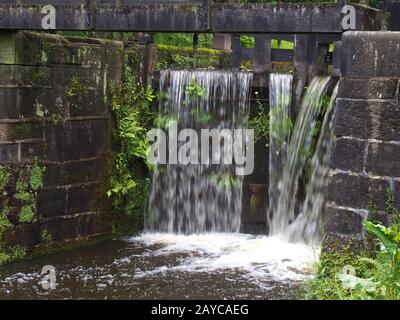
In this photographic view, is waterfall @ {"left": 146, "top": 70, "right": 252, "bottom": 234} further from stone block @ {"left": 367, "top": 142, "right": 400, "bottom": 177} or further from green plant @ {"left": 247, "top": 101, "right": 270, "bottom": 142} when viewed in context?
stone block @ {"left": 367, "top": 142, "right": 400, "bottom": 177}

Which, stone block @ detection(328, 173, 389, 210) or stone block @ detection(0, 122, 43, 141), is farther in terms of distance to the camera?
stone block @ detection(0, 122, 43, 141)

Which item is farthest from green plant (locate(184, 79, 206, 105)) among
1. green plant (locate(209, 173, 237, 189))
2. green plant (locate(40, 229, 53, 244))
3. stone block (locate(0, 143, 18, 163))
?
green plant (locate(40, 229, 53, 244))

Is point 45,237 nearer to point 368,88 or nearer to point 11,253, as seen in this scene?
point 11,253

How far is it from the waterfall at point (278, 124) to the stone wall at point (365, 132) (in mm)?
4733

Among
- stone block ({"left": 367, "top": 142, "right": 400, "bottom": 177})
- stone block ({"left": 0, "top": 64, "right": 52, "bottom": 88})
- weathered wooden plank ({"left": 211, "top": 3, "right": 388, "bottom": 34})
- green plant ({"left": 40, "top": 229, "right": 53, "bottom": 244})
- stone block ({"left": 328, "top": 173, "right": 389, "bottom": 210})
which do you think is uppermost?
weathered wooden plank ({"left": 211, "top": 3, "right": 388, "bottom": 34})

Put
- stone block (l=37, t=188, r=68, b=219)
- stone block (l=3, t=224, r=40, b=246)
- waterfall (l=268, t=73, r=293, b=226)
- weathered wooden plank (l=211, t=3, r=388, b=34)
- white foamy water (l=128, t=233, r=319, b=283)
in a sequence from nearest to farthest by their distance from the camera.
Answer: weathered wooden plank (l=211, t=3, r=388, b=34), white foamy water (l=128, t=233, r=319, b=283), stone block (l=3, t=224, r=40, b=246), stone block (l=37, t=188, r=68, b=219), waterfall (l=268, t=73, r=293, b=226)

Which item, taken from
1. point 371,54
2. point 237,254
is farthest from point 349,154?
point 237,254

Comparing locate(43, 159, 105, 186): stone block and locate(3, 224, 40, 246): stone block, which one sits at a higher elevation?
locate(43, 159, 105, 186): stone block

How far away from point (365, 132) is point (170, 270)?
3.77 metres

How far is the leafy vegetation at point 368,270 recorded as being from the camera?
5.49 m

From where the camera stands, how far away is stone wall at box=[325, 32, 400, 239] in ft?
19.0

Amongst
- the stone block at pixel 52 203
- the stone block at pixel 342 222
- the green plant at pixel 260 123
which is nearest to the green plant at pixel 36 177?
the stone block at pixel 52 203

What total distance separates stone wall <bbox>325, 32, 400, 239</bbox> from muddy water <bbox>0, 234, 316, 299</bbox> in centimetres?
177

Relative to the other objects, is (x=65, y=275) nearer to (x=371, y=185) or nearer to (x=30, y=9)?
(x=30, y=9)
